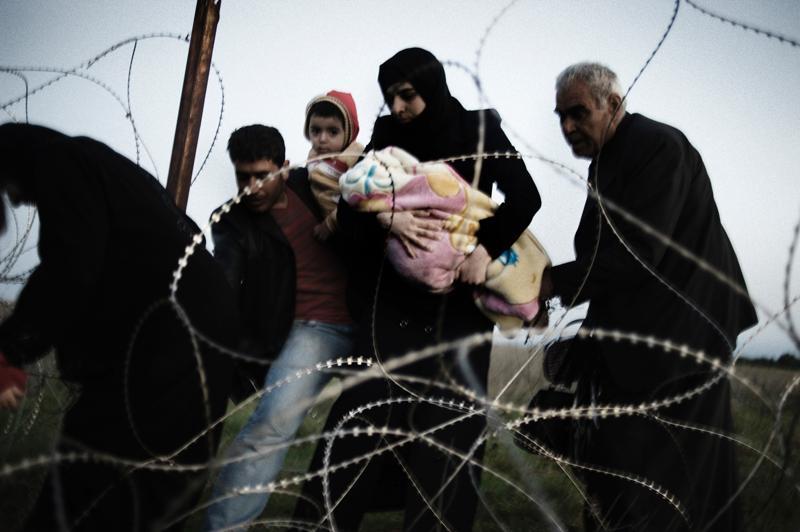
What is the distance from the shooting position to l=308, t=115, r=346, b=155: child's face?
2334 mm

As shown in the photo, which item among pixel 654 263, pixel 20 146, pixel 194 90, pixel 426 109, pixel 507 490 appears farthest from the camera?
pixel 507 490

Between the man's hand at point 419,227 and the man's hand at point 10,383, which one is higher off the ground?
the man's hand at point 419,227

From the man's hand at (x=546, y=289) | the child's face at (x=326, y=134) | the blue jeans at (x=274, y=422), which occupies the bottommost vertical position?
the blue jeans at (x=274, y=422)

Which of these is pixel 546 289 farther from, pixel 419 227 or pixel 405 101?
pixel 405 101

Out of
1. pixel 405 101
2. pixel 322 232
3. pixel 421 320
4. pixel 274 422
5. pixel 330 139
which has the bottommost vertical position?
pixel 274 422

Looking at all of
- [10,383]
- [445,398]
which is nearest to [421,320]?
[445,398]

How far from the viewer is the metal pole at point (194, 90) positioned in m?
2.62

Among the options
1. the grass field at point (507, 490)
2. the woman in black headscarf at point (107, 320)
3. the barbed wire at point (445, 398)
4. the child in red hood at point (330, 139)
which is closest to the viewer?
the barbed wire at point (445, 398)

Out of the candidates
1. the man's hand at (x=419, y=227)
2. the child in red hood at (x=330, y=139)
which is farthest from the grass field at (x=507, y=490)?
the child in red hood at (x=330, y=139)

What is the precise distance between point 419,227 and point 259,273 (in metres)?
0.65

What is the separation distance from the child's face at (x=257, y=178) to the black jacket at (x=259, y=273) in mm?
46

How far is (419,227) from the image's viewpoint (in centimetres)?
180

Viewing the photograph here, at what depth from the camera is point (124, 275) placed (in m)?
1.57

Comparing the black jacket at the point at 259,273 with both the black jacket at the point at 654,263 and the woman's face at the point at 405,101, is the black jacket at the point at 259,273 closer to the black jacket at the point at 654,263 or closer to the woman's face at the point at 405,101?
the woman's face at the point at 405,101
